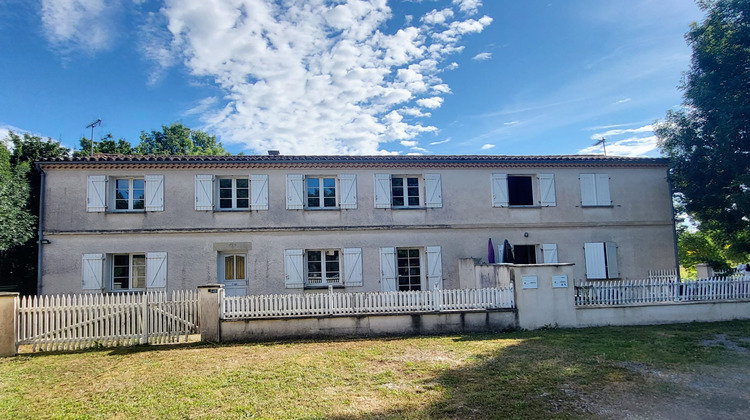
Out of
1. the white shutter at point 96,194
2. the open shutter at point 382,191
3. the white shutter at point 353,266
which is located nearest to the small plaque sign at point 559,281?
the open shutter at point 382,191

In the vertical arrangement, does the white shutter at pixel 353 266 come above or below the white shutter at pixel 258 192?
below

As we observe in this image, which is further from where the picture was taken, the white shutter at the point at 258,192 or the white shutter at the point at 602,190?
the white shutter at the point at 602,190

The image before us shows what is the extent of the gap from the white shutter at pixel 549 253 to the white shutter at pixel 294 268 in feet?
27.8

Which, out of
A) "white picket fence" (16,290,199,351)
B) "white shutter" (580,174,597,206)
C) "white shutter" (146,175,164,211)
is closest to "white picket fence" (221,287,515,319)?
"white picket fence" (16,290,199,351)

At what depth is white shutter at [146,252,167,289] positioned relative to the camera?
40.3ft

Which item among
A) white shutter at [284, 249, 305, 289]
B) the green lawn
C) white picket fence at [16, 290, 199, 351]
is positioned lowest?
the green lawn

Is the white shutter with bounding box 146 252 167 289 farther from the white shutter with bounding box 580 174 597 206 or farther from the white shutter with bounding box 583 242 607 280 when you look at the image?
the white shutter with bounding box 580 174 597 206

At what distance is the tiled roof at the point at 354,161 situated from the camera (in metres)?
12.5

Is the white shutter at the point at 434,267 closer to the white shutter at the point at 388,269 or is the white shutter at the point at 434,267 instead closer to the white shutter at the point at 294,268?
the white shutter at the point at 388,269

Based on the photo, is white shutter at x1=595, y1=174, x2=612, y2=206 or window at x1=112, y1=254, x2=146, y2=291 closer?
window at x1=112, y1=254, x2=146, y2=291

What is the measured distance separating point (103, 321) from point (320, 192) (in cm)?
709

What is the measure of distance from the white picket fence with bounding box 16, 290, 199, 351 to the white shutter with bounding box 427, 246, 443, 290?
7.28m

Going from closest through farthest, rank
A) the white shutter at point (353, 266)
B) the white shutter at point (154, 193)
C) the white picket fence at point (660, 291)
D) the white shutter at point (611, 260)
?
the white picket fence at point (660, 291) → the white shutter at point (154, 193) → the white shutter at point (353, 266) → the white shutter at point (611, 260)

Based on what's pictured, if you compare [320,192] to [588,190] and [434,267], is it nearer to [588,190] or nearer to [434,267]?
[434,267]
